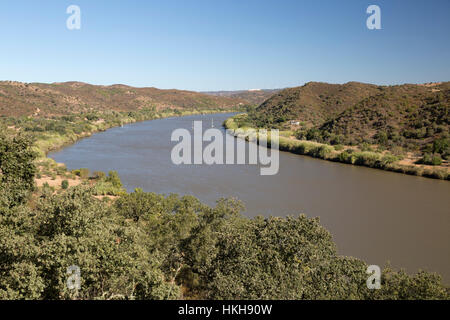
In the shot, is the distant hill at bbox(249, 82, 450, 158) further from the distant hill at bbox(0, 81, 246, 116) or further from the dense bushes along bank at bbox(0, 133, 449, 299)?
the distant hill at bbox(0, 81, 246, 116)

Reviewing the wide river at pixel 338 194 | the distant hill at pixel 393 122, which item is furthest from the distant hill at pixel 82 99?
the distant hill at pixel 393 122

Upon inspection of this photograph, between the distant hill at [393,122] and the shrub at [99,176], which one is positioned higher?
the distant hill at [393,122]

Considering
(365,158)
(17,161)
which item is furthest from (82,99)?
(17,161)

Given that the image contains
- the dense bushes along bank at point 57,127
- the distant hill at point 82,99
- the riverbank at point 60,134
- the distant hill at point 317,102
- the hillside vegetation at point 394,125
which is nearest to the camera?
the riverbank at point 60,134

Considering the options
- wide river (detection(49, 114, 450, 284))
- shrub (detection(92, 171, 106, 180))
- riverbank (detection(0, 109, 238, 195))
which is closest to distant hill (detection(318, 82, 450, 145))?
wide river (detection(49, 114, 450, 284))

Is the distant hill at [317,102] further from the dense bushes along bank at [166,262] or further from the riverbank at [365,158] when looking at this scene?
the dense bushes along bank at [166,262]
